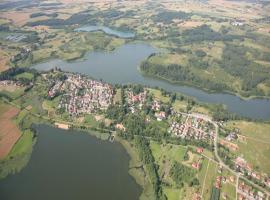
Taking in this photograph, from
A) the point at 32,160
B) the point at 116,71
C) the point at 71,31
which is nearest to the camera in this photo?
the point at 32,160

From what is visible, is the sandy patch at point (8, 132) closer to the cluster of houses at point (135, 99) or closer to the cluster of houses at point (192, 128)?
the cluster of houses at point (135, 99)

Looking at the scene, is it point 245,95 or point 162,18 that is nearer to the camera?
point 245,95

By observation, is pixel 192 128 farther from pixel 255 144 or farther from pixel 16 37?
pixel 16 37

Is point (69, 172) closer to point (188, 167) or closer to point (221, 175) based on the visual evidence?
point (188, 167)

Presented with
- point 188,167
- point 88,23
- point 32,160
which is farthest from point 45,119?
point 88,23

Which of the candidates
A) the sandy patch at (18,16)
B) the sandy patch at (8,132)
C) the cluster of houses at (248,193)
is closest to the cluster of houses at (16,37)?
the sandy patch at (18,16)

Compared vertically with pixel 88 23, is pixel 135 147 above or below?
above

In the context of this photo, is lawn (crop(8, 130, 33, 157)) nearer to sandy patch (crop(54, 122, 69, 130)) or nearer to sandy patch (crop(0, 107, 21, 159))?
sandy patch (crop(0, 107, 21, 159))
